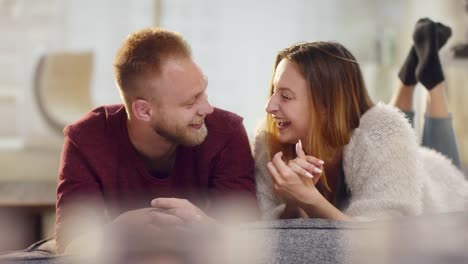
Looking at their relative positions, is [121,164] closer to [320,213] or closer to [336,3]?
[320,213]

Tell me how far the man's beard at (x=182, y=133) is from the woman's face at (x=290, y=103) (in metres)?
0.13

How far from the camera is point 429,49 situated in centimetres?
183

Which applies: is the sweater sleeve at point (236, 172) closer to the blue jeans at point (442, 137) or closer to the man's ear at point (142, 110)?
the man's ear at point (142, 110)

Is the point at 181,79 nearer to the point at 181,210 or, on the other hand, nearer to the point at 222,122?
the point at 222,122

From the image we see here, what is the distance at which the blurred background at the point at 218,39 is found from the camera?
14.3 feet

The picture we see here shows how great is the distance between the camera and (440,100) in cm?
192

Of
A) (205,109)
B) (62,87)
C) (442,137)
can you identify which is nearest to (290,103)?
(205,109)

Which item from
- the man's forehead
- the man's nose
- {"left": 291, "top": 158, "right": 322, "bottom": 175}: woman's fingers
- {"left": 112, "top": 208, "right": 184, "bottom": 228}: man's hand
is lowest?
{"left": 112, "top": 208, "right": 184, "bottom": 228}: man's hand

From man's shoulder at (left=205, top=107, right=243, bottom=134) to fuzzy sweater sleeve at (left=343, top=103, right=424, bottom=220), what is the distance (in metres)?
0.23

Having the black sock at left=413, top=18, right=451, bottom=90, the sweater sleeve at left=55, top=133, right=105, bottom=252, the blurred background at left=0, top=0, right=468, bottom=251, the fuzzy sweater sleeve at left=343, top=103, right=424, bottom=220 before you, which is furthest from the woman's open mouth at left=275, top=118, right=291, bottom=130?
the blurred background at left=0, top=0, right=468, bottom=251

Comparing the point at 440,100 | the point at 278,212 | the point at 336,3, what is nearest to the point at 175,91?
the point at 278,212

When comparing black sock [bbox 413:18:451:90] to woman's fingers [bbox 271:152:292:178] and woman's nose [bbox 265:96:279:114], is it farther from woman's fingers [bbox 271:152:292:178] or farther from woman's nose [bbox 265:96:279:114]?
woman's fingers [bbox 271:152:292:178]

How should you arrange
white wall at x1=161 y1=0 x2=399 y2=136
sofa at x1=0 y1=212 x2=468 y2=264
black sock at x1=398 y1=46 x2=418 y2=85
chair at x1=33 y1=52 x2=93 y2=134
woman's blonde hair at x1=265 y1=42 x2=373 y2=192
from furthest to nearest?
white wall at x1=161 y1=0 x2=399 y2=136
chair at x1=33 y1=52 x2=93 y2=134
black sock at x1=398 y1=46 x2=418 y2=85
woman's blonde hair at x1=265 y1=42 x2=373 y2=192
sofa at x1=0 y1=212 x2=468 y2=264

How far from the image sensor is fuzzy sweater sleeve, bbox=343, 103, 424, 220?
3.99 feet
